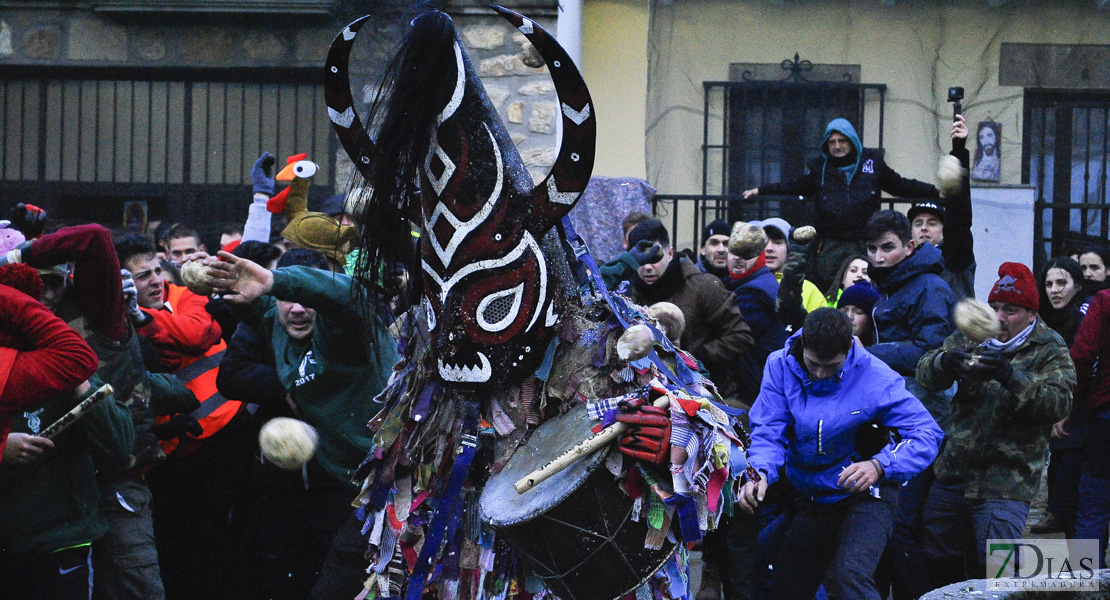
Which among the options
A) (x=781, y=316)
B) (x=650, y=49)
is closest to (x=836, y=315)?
(x=781, y=316)

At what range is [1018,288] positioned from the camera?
18.8ft

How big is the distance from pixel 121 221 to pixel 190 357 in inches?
191

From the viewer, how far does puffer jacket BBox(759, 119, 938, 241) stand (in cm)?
762

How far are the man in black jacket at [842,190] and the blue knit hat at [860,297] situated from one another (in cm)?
129

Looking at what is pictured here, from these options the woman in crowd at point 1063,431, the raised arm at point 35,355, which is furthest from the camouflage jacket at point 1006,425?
the raised arm at point 35,355

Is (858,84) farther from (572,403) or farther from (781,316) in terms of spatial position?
(572,403)

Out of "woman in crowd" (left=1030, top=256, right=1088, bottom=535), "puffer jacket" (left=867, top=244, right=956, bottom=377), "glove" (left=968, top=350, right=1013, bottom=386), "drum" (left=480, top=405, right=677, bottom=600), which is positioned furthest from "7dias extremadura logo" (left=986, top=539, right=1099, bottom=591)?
"drum" (left=480, top=405, right=677, bottom=600)

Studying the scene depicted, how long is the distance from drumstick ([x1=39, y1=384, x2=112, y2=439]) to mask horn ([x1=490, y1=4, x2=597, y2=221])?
6.63 ft

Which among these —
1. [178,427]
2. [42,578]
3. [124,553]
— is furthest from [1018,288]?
[42,578]

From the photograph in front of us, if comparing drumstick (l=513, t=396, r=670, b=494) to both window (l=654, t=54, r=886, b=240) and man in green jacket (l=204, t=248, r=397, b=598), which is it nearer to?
man in green jacket (l=204, t=248, r=397, b=598)

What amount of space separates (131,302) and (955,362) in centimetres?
348

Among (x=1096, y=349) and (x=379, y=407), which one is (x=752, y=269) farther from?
(x=379, y=407)

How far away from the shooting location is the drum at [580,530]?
3.33 metres

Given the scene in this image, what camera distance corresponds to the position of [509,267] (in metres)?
3.63
